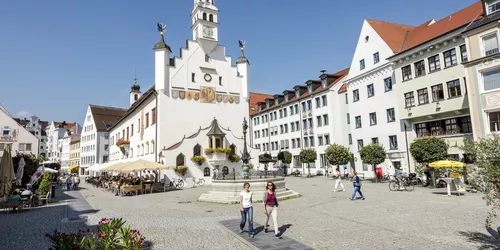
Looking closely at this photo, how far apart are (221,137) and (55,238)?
26.8 meters

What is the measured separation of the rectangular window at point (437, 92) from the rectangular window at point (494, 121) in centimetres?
486

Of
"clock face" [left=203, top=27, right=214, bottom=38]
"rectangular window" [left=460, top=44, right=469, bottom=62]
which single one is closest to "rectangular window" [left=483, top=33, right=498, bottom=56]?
A: "rectangular window" [left=460, top=44, right=469, bottom=62]

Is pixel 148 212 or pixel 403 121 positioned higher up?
pixel 403 121

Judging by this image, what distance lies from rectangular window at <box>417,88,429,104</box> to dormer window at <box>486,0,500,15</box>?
7631 mm

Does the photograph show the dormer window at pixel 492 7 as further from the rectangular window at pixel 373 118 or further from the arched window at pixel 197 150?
the arched window at pixel 197 150

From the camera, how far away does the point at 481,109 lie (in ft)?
73.2

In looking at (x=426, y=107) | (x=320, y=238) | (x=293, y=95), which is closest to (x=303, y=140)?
(x=293, y=95)

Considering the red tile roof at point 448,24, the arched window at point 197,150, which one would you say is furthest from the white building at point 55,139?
the red tile roof at point 448,24

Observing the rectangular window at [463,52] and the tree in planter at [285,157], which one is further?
the tree in planter at [285,157]

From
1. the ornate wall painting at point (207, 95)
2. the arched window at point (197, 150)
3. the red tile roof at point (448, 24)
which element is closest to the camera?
the red tile roof at point (448, 24)

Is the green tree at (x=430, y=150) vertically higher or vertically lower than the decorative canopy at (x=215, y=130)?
lower

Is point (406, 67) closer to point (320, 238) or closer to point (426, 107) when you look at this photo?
point (426, 107)

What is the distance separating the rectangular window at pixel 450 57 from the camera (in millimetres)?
25656

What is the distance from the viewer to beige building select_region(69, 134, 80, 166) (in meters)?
85.3
